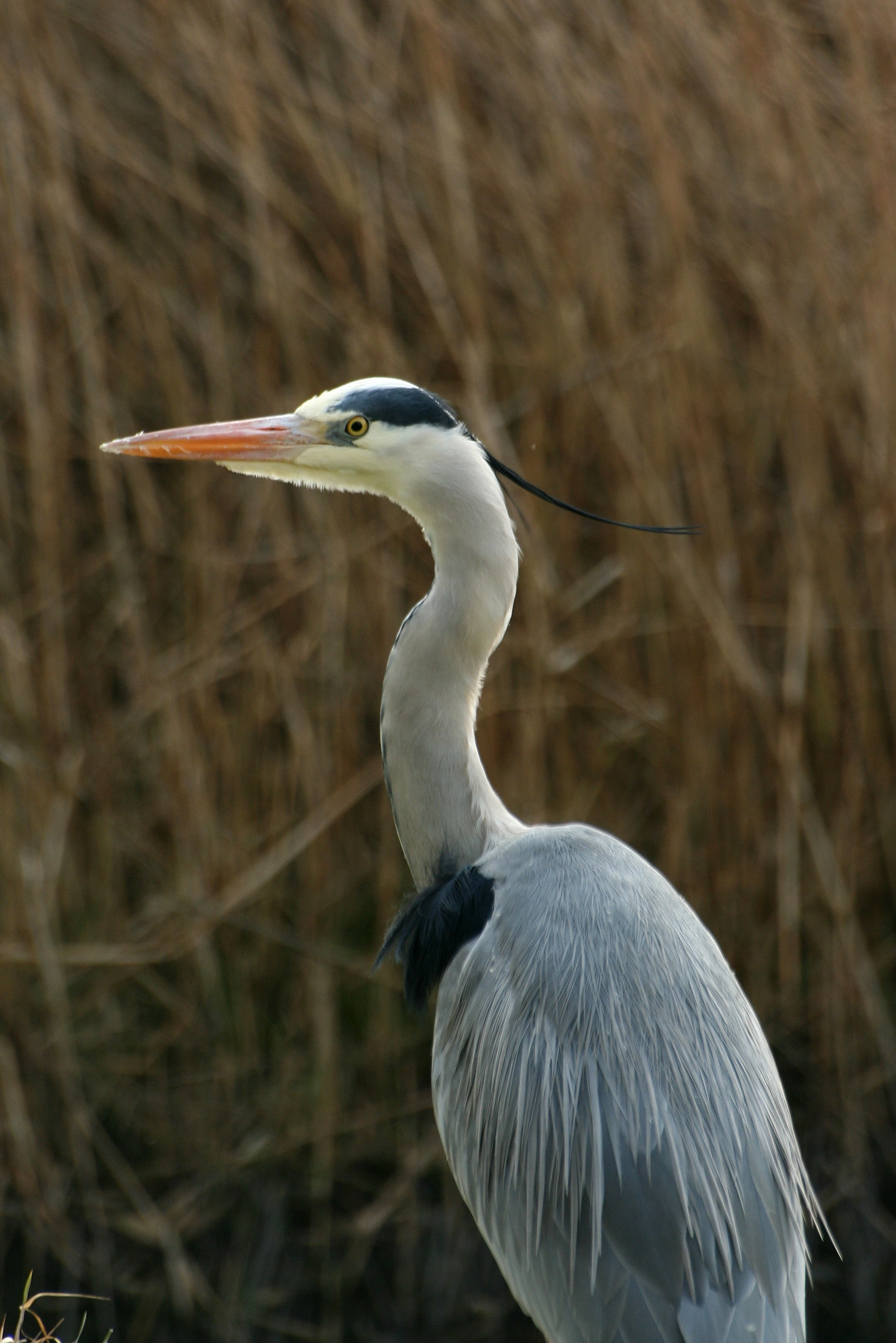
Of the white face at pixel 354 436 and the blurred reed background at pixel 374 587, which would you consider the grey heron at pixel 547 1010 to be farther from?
the blurred reed background at pixel 374 587

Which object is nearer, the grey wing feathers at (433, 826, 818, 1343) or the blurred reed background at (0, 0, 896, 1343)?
the grey wing feathers at (433, 826, 818, 1343)

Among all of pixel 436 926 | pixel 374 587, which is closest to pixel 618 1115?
pixel 436 926

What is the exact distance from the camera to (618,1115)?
2.02 meters

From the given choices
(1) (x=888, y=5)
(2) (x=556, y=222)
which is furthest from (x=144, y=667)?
(1) (x=888, y=5)

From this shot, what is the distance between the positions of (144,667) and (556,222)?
4.45 feet

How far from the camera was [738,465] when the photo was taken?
129 inches

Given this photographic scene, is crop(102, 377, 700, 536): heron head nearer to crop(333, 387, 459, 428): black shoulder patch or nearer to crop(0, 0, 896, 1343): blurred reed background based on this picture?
crop(333, 387, 459, 428): black shoulder patch

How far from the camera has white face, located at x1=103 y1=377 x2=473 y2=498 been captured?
2.21m

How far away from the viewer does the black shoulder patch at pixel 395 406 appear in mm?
2207

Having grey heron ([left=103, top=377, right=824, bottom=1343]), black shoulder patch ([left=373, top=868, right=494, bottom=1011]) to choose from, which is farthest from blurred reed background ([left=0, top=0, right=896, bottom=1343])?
grey heron ([left=103, top=377, right=824, bottom=1343])

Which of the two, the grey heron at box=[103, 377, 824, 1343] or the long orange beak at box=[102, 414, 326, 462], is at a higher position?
the long orange beak at box=[102, 414, 326, 462]

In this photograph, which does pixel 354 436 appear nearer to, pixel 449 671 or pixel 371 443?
pixel 371 443

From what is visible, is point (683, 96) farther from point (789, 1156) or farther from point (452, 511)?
point (789, 1156)

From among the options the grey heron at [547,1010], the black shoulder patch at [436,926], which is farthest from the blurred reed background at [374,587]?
the grey heron at [547,1010]
